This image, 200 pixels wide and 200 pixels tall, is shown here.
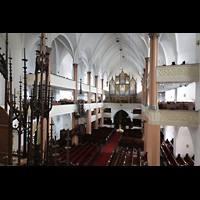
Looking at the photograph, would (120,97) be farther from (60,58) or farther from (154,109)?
(154,109)

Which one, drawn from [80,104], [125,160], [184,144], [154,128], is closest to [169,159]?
[184,144]

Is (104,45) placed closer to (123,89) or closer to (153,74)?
(123,89)

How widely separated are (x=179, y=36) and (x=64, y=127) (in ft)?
53.8

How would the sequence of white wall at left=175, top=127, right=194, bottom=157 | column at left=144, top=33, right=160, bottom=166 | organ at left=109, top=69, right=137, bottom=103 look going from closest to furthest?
column at left=144, top=33, right=160, bottom=166 < white wall at left=175, top=127, right=194, bottom=157 < organ at left=109, top=69, right=137, bottom=103

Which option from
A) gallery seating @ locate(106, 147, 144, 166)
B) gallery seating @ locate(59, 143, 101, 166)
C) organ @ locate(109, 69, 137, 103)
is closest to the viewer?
gallery seating @ locate(106, 147, 144, 166)

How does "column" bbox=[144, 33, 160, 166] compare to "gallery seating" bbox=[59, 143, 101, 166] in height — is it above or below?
above

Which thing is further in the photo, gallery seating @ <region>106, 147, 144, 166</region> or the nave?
the nave

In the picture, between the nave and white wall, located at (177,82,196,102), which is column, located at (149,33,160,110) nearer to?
the nave

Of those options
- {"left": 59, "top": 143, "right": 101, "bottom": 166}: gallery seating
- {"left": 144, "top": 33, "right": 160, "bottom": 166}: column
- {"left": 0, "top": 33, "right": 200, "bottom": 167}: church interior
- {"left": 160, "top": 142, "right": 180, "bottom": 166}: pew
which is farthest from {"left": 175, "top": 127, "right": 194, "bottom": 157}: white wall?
{"left": 59, "top": 143, "right": 101, "bottom": 166}: gallery seating

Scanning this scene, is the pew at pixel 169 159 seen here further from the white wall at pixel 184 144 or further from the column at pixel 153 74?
the column at pixel 153 74

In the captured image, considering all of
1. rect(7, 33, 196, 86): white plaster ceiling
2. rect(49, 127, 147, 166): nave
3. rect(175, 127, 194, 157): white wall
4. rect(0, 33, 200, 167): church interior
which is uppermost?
rect(7, 33, 196, 86): white plaster ceiling

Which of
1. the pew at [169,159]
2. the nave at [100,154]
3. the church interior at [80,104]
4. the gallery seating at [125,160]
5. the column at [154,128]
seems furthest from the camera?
the nave at [100,154]

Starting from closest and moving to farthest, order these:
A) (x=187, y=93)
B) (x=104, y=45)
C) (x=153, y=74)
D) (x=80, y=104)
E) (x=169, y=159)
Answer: (x=153, y=74), (x=169, y=159), (x=187, y=93), (x=80, y=104), (x=104, y=45)

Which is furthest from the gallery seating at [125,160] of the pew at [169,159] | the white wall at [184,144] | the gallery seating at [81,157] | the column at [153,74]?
the column at [153,74]
